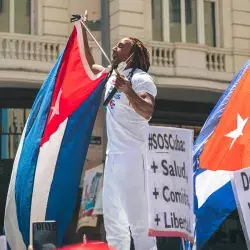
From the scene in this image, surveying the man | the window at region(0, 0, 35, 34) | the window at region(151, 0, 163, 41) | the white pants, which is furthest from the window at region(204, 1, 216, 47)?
the white pants

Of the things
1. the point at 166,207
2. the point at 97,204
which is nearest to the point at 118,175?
the point at 166,207

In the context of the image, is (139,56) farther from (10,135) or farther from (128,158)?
(10,135)

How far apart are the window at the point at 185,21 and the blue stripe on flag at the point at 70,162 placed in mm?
9763

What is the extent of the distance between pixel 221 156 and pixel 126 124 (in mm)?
891

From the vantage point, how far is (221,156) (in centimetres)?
505

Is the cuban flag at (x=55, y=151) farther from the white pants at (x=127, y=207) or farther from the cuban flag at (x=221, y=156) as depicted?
the cuban flag at (x=221, y=156)

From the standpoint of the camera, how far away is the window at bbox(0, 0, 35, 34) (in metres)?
13.9

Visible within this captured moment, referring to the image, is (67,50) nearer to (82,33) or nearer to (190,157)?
(82,33)

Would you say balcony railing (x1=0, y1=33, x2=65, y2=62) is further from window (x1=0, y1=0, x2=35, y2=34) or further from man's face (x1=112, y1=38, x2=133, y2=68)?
man's face (x1=112, y1=38, x2=133, y2=68)

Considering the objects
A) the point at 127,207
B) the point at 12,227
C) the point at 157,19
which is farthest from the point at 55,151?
the point at 157,19

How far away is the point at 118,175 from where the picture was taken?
14.4ft

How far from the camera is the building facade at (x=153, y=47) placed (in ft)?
45.2

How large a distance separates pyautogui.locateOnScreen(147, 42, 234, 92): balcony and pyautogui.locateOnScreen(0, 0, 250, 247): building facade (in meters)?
0.02

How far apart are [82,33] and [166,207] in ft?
5.54
